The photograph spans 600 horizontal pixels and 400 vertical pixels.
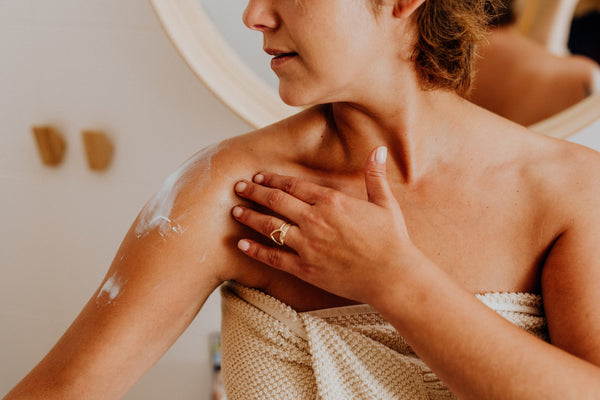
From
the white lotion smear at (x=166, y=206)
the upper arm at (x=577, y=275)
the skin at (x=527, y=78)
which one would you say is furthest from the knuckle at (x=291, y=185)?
the skin at (x=527, y=78)

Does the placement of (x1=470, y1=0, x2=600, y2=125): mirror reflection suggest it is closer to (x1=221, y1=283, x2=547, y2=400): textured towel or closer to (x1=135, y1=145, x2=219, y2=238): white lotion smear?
(x1=221, y1=283, x2=547, y2=400): textured towel

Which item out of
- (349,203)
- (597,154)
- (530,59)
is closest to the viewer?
(349,203)

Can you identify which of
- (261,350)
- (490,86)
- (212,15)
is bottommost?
(261,350)

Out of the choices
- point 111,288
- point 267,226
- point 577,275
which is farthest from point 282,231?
point 577,275

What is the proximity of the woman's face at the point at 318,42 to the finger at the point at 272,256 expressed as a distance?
0.18m

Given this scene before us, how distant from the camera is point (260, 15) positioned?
64 centimetres

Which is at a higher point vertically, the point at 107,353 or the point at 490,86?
the point at 490,86

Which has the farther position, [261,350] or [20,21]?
[20,21]

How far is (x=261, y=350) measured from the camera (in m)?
0.70

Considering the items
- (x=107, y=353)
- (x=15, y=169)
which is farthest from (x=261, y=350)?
(x=15, y=169)

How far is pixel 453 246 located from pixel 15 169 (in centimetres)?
114

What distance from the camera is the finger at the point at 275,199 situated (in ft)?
2.13

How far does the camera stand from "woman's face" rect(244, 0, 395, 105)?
63cm

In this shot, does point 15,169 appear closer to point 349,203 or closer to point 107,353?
point 107,353
